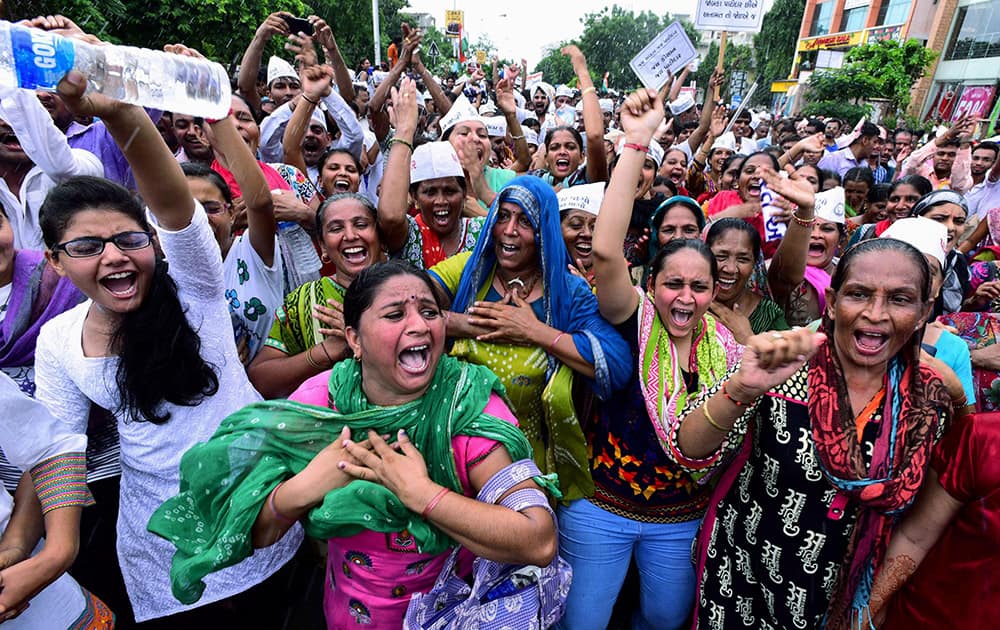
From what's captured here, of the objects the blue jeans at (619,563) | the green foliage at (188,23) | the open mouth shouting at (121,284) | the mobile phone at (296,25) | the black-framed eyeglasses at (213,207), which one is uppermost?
the green foliage at (188,23)

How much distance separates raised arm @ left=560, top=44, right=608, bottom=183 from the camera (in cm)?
353

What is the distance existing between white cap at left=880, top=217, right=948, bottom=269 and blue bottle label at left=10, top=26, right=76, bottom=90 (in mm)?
2728

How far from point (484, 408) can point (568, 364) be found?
695 mm

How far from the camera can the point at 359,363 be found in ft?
5.81

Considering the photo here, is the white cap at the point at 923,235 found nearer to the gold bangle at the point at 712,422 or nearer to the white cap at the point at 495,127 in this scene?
the gold bangle at the point at 712,422

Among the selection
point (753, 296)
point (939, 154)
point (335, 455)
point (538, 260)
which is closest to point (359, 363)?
point (335, 455)

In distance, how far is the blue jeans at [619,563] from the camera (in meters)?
2.29

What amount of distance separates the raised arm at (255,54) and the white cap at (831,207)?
406cm

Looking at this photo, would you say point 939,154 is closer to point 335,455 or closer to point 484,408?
point 484,408

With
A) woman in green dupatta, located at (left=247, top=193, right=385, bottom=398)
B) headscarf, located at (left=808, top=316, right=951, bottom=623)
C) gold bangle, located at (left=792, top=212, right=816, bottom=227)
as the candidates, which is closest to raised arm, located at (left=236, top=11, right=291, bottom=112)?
woman in green dupatta, located at (left=247, top=193, right=385, bottom=398)

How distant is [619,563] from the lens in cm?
237

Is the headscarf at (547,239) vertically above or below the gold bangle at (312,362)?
above

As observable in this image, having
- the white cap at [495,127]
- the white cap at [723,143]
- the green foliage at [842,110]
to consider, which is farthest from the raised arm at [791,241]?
the green foliage at [842,110]

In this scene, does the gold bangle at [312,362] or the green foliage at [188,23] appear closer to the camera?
the gold bangle at [312,362]
